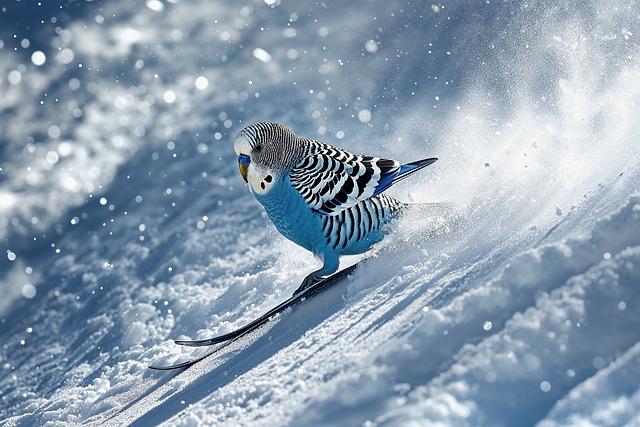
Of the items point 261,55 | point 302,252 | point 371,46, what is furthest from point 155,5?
point 302,252

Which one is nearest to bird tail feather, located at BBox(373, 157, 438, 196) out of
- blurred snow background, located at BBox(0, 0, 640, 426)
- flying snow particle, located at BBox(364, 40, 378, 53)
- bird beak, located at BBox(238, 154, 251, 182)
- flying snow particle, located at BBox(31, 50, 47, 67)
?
blurred snow background, located at BBox(0, 0, 640, 426)

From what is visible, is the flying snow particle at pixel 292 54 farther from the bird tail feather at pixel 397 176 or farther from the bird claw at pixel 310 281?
the bird claw at pixel 310 281

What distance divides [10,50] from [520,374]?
1119cm

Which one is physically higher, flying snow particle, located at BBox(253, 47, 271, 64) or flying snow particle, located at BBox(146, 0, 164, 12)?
flying snow particle, located at BBox(146, 0, 164, 12)

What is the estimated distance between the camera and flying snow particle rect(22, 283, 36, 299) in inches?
314

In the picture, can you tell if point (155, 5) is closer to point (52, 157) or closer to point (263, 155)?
point (52, 157)

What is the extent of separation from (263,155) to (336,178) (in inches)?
15.9

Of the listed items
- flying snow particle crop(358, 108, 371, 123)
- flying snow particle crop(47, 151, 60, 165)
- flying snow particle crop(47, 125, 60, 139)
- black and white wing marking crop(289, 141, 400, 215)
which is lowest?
black and white wing marking crop(289, 141, 400, 215)

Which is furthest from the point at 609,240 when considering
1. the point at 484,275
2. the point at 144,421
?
the point at 144,421

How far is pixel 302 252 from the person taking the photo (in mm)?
5219

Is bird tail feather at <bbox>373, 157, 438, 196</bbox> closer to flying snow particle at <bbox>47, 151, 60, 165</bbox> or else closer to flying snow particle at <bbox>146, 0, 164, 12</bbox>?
flying snow particle at <bbox>47, 151, 60, 165</bbox>

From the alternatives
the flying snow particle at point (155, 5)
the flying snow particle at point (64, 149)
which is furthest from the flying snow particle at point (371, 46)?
the flying snow particle at point (64, 149)

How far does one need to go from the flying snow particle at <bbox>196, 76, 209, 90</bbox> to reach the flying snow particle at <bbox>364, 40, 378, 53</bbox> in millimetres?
2522

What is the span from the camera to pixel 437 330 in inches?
81.1
